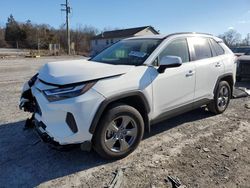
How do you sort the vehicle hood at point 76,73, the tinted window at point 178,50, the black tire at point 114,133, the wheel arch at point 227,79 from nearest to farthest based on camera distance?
the vehicle hood at point 76,73 < the black tire at point 114,133 < the tinted window at point 178,50 < the wheel arch at point 227,79

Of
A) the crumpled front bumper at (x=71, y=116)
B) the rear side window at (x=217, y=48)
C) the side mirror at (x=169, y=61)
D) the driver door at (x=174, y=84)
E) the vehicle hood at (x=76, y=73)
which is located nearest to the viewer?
the crumpled front bumper at (x=71, y=116)

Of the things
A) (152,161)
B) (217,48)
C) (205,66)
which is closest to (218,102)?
(205,66)

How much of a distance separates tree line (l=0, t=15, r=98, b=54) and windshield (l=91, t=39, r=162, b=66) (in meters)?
50.3

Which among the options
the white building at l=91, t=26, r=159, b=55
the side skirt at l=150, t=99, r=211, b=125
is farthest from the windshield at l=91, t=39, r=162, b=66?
the white building at l=91, t=26, r=159, b=55

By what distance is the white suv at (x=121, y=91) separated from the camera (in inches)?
120

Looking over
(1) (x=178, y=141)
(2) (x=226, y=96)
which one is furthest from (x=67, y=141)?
(2) (x=226, y=96)

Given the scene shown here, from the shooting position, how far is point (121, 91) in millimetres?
3322

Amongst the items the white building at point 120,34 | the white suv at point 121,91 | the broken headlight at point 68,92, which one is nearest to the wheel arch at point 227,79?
the white suv at point 121,91

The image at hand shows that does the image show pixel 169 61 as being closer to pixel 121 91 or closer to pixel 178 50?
pixel 178 50

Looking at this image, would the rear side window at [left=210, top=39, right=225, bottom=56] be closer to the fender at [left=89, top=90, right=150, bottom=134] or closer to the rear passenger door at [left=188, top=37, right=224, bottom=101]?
the rear passenger door at [left=188, top=37, right=224, bottom=101]

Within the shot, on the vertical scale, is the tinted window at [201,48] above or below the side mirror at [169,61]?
above

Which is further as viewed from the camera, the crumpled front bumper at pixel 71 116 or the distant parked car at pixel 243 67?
the distant parked car at pixel 243 67

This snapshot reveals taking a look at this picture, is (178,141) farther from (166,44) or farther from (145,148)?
(166,44)

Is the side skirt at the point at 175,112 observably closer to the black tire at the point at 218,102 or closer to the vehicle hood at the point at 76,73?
→ the black tire at the point at 218,102
